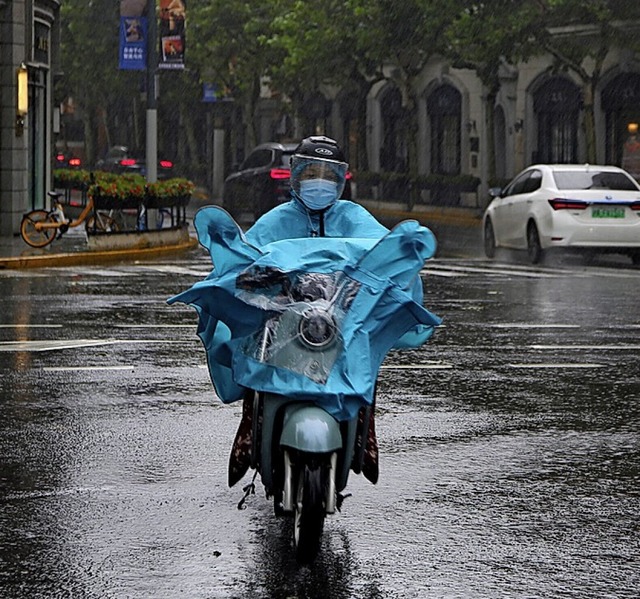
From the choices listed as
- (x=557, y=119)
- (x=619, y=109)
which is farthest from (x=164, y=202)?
(x=557, y=119)

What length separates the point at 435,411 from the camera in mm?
9750

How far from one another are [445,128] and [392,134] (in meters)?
4.38

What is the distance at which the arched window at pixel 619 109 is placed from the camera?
132ft

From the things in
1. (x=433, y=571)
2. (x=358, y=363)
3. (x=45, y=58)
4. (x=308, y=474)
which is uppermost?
(x=45, y=58)

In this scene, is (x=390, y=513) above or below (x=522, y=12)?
below

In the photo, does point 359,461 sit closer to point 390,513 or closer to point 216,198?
point 390,513

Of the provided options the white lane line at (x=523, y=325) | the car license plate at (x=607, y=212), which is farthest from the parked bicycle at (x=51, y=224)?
the white lane line at (x=523, y=325)

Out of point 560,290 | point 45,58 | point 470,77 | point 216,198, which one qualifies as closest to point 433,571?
point 560,290

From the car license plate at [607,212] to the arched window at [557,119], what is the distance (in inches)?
797

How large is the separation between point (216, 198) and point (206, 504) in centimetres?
4831

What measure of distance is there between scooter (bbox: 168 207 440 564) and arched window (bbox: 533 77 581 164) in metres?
37.8

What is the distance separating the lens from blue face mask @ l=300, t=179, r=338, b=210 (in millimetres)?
6773

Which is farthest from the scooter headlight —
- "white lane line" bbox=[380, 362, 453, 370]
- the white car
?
the white car

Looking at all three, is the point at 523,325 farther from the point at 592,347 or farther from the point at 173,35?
the point at 173,35
